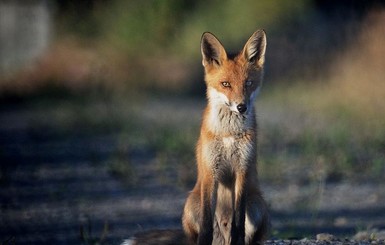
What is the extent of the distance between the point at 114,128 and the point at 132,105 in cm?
300

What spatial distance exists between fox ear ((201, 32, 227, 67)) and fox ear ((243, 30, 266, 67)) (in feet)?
0.66

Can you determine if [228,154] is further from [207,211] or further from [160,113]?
[160,113]

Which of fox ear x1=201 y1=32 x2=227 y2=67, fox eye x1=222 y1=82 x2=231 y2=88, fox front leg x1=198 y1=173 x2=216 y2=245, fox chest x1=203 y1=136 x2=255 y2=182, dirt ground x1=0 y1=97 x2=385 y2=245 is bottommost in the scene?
dirt ground x1=0 y1=97 x2=385 y2=245

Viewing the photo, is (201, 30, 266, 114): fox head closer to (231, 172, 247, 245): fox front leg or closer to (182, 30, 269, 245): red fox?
(182, 30, 269, 245): red fox

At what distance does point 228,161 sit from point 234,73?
0.64 m

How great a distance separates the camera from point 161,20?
873 inches

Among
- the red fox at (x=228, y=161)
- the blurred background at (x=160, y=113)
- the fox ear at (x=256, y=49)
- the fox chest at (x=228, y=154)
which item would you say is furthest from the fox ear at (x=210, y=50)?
the blurred background at (x=160, y=113)

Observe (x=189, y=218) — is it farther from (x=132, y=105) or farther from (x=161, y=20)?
(x=161, y=20)

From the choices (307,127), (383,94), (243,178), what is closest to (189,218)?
(243,178)

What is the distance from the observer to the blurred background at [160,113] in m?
8.89

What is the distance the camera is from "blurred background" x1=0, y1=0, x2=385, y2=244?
889 centimetres

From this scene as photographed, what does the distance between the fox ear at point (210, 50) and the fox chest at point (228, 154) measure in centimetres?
63

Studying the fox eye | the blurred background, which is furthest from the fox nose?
the blurred background

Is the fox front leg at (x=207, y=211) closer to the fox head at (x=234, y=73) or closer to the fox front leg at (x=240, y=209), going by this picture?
the fox front leg at (x=240, y=209)
